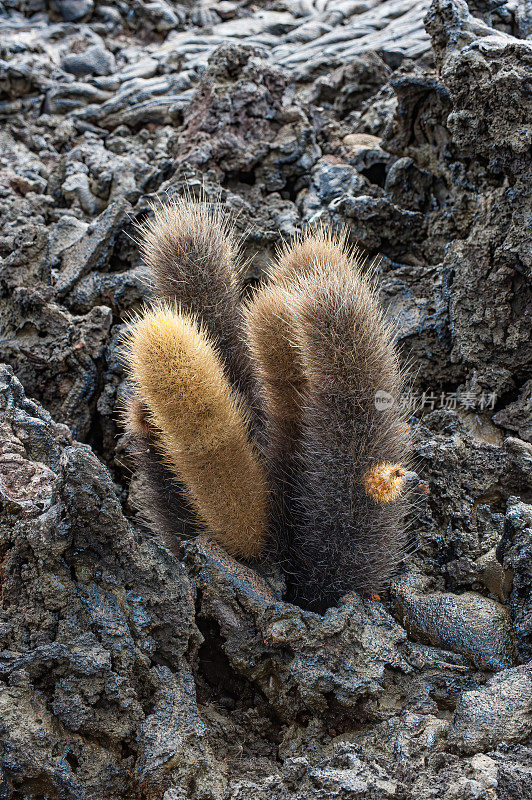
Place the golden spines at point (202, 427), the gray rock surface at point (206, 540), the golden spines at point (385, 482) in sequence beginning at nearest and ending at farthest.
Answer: the gray rock surface at point (206, 540), the golden spines at point (202, 427), the golden spines at point (385, 482)

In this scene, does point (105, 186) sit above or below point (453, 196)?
above

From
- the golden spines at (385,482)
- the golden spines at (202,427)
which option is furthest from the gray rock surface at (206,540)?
the golden spines at (385,482)

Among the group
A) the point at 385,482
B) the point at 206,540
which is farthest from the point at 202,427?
the point at 385,482

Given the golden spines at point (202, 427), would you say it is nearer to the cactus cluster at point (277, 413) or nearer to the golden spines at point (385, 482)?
the cactus cluster at point (277, 413)

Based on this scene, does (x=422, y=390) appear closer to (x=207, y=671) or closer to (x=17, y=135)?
(x=207, y=671)

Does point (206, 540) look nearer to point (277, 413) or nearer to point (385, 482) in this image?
point (277, 413)

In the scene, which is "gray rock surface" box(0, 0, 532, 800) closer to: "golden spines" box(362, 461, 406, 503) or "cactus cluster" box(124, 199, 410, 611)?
"cactus cluster" box(124, 199, 410, 611)

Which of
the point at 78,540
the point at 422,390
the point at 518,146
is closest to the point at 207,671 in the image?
the point at 78,540
